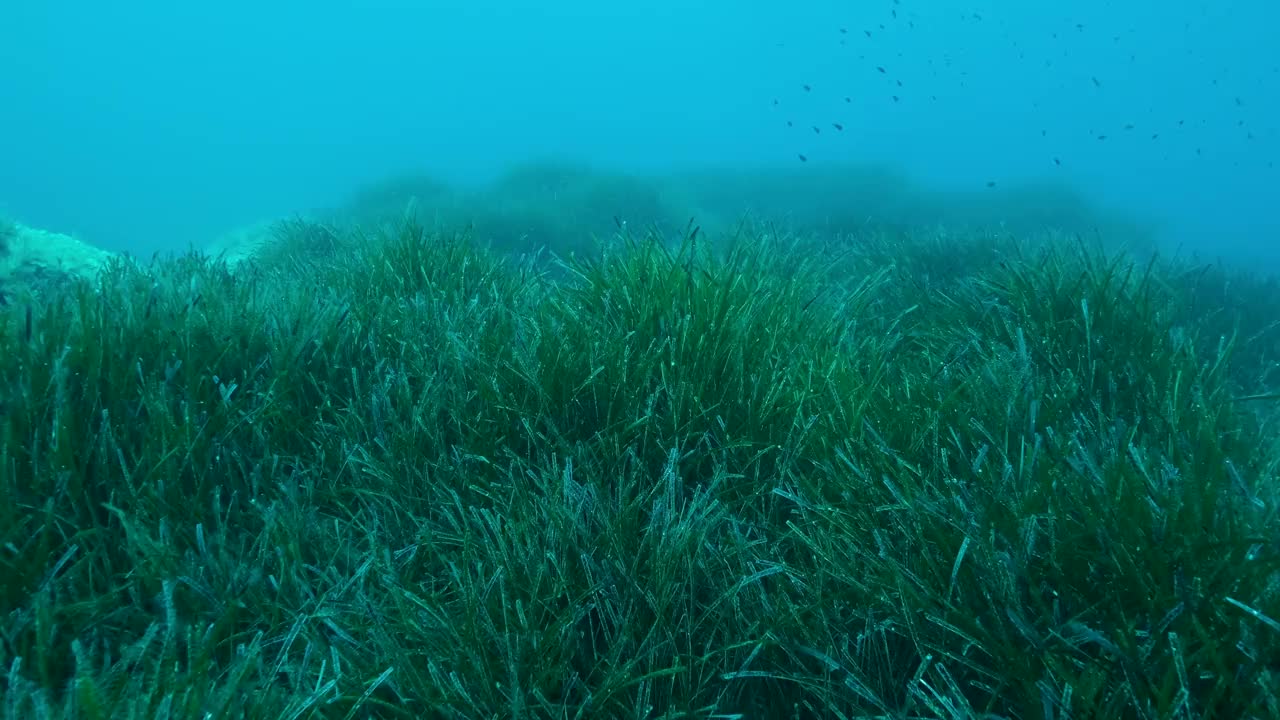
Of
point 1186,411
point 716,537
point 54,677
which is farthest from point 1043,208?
point 54,677

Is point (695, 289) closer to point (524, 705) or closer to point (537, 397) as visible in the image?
point (537, 397)

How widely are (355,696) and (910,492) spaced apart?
1342 millimetres

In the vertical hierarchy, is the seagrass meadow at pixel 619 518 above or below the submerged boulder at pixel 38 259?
below

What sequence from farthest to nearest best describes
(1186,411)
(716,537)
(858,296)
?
(858,296) < (1186,411) < (716,537)

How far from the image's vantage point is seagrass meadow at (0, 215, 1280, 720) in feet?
4.92

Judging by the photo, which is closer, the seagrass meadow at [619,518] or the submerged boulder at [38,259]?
the seagrass meadow at [619,518]

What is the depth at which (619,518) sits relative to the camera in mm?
1869

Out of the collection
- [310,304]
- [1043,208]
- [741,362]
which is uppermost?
[310,304]

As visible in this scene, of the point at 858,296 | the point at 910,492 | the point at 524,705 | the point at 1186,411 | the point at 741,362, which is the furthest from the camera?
the point at 858,296

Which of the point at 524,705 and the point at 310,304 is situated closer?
the point at 524,705

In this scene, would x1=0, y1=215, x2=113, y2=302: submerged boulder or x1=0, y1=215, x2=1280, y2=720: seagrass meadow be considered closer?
x1=0, y1=215, x2=1280, y2=720: seagrass meadow

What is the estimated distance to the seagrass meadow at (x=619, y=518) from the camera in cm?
150

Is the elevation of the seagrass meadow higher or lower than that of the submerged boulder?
lower

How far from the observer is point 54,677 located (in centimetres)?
165
